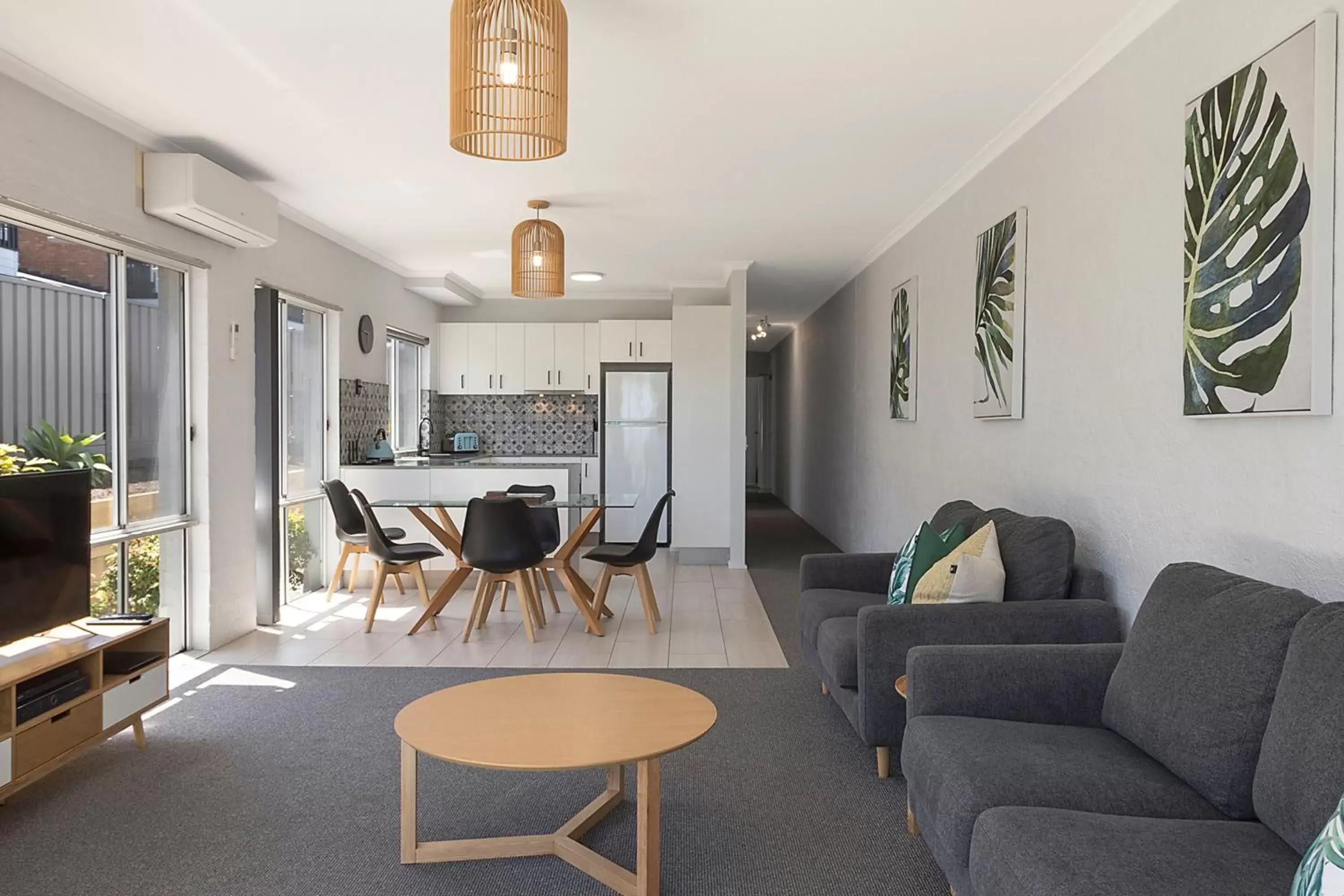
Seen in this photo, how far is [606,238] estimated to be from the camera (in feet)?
19.6

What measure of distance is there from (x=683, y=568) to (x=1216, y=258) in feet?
17.2

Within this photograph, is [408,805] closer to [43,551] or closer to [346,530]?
[43,551]

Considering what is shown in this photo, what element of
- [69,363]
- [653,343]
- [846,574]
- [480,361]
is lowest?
[846,574]

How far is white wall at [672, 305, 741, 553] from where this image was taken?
A: 7.36m

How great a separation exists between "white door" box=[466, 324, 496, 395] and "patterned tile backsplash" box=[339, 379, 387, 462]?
54.1 inches

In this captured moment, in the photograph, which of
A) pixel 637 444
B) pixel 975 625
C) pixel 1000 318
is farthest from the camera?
pixel 637 444

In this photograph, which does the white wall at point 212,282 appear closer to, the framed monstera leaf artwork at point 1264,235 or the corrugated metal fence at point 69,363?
the corrugated metal fence at point 69,363

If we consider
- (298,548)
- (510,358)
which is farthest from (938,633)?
(510,358)

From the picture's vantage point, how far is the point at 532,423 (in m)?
8.82

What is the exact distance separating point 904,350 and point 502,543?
115 inches

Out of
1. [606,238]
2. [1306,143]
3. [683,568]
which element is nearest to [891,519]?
[683,568]

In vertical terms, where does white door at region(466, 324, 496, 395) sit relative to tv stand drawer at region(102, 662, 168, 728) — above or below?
above

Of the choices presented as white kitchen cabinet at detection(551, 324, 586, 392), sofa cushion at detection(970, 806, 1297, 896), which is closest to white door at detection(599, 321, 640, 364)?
white kitchen cabinet at detection(551, 324, 586, 392)

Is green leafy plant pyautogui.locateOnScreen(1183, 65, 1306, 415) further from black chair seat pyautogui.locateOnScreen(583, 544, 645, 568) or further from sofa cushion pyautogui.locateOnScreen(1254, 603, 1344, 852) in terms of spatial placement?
black chair seat pyautogui.locateOnScreen(583, 544, 645, 568)
